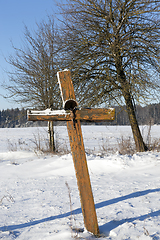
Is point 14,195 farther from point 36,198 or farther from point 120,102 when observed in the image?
point 120,102

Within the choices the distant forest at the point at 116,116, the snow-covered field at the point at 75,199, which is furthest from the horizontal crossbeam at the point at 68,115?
the distant forest at the point at 116,116

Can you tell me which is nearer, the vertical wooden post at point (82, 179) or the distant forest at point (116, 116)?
the vertical wooden post at point (82, 179)

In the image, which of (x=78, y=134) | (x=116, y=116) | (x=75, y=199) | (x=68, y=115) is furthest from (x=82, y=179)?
(x=116, y=116)

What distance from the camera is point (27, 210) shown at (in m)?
3.04

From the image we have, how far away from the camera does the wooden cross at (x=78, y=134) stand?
87.0 inches

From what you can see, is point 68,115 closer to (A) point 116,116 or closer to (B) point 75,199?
(B) point 75,199

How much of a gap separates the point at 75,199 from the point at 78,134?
1776 millimetres

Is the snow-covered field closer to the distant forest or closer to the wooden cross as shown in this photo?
the wooden cross

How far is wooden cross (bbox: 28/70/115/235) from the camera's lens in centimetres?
221

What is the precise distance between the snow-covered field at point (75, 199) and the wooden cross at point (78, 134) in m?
0.23

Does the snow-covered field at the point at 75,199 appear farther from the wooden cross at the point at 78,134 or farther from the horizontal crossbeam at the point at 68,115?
the horizontal crossbeam at the point at 68,115

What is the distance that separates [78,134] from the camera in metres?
2.24

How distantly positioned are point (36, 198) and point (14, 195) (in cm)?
52

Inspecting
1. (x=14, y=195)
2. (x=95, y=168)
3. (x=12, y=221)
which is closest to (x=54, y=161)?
(x=95, y=168)
